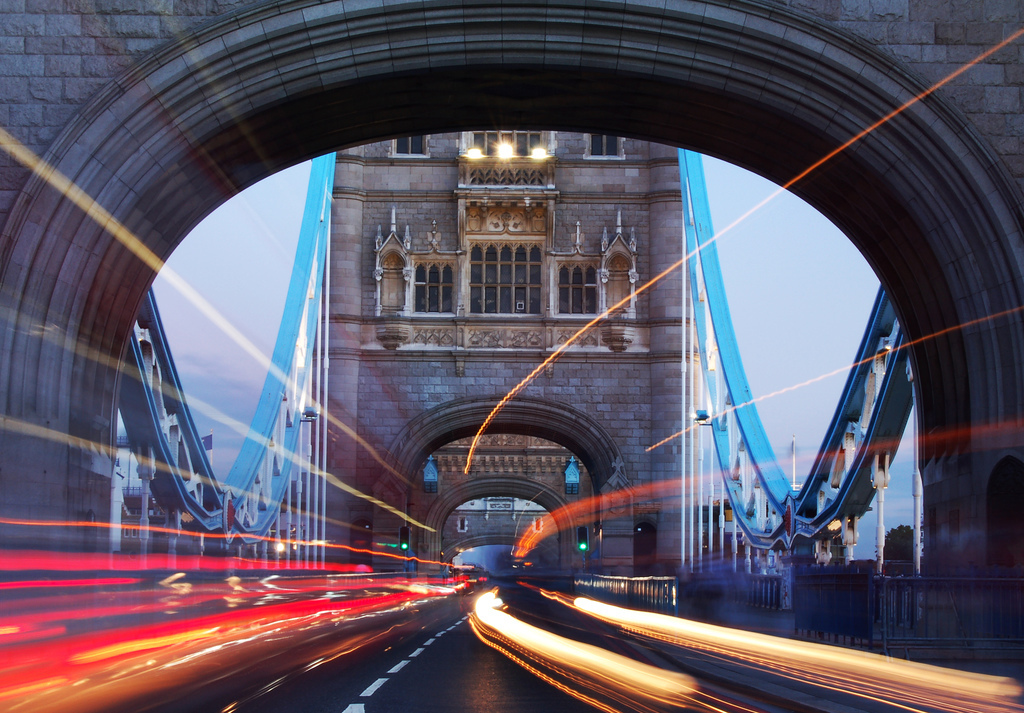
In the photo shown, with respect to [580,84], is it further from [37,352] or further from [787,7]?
[37,352]

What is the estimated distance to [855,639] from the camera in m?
10.6

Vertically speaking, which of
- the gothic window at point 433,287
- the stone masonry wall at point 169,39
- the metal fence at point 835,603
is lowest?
the metal fence at point 835,603

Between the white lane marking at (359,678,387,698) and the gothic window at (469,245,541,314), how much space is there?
987 inches

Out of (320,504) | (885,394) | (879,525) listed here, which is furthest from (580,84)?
(320,504)

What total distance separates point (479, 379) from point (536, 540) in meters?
49.3

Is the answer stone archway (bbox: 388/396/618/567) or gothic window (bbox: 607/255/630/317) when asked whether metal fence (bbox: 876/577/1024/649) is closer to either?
stone archway (bbox: 388/396/618/567)

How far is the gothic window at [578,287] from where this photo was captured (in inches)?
1329

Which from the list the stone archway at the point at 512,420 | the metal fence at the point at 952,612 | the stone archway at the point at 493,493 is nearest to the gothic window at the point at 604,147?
the stone archway at the point at 512,420

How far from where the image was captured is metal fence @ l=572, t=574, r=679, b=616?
58.8 ft

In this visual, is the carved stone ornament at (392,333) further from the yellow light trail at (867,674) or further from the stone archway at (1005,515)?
the stone archway at (1005,515)

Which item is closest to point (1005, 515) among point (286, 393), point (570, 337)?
point (286, 393)

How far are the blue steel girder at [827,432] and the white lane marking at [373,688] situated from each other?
9130 mm

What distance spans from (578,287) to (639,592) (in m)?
13.1

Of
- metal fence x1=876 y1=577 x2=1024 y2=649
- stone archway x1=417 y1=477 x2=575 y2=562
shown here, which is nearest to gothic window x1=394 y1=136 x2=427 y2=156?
stone archway x1=417 y1=477 x2=575 y2=562
